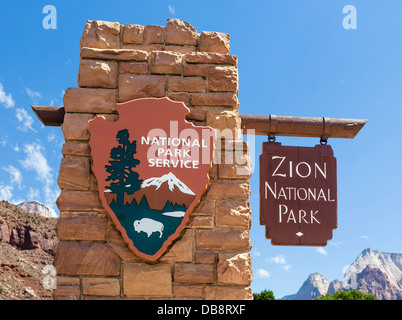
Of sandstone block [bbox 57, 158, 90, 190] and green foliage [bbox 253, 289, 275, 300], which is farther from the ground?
sandstone block [bbox 57, 158, 90, 190]

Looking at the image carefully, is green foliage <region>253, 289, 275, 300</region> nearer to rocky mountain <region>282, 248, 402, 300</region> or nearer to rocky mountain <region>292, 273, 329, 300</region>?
rocky mountain <region>282, 248, 402, 300</region>

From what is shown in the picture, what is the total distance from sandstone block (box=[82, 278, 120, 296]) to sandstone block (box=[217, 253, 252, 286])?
Result: 0.77 metres

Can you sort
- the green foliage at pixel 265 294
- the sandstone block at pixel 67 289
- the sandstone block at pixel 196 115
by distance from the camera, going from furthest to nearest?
the green foliage at pixel 265 294 < the sandstone block at pixel 196 115 < the sandstone block at pixel 67 289

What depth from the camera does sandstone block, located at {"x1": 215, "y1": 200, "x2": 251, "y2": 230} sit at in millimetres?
3598

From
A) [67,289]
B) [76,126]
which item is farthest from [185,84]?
[67,289]

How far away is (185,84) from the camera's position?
3807 mm

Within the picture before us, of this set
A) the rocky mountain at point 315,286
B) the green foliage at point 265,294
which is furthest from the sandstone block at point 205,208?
the rocky mountain at point 315,286

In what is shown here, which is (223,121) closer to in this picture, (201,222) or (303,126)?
(201,222)

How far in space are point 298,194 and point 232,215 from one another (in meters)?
0.88

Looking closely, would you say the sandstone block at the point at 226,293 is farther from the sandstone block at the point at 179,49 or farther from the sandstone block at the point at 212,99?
the sandstone block at the point at 179,49

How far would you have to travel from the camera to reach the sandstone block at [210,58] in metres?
3.85

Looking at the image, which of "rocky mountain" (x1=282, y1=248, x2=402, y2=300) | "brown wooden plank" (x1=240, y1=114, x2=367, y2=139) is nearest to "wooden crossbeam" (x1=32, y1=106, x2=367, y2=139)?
"brown wooden plank" (x1=240, y1=114, x2=367, y2=139)

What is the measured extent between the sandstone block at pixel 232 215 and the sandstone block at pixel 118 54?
1.35m
